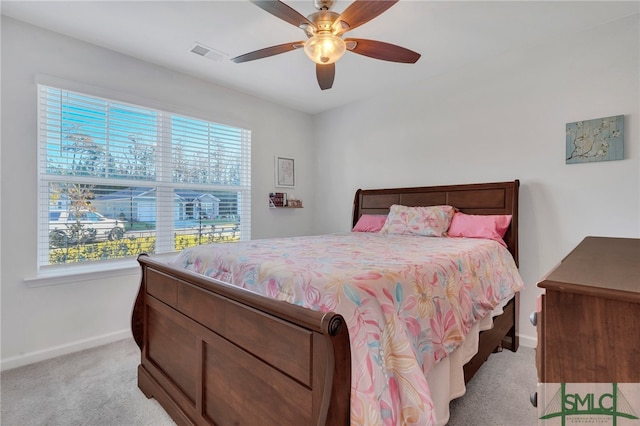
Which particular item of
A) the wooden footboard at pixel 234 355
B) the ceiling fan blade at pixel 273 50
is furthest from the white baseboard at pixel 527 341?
the ceiling fan blade at pixel 273 50

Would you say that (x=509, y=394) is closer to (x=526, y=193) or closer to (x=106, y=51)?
(x=526, y=193)

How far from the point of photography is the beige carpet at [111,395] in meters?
1.68

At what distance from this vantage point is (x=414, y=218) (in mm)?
2969

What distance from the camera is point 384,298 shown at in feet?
3.57

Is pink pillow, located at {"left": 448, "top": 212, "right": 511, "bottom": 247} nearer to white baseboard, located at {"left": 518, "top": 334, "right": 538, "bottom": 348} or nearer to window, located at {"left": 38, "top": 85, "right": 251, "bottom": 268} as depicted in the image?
white baseboard, located at {"left": 518, "top": 334, "right": 538, "bottom": 348}

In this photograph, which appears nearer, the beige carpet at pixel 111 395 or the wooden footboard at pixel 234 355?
the wooden footboard at pixel 234 355

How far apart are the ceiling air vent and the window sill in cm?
210

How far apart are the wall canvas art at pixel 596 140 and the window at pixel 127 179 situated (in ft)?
11.1

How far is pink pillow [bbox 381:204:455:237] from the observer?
2818 millimetres

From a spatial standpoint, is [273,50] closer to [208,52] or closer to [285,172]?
[208,52]

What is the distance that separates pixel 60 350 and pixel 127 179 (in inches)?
60.8

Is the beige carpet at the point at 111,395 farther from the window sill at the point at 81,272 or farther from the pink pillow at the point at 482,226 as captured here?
the pink pillow at the point at 482,226

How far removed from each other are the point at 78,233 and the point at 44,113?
40.4 inches

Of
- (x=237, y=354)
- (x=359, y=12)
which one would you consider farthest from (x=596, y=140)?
(x=237, y=354)
